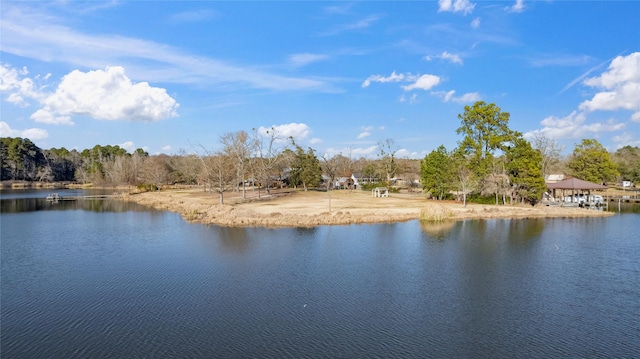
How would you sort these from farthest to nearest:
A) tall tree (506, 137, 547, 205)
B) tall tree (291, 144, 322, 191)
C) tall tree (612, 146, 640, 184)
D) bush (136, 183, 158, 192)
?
bush (136, 183, 158, 192), tall tree (612, 146, 640, 184), tall tree (291, 144, 322, 191), tall tree (506, 137, 547, 205)

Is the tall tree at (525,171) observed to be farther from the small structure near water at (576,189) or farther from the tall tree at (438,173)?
the tall tree at (438,173)

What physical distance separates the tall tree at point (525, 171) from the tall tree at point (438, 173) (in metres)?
6.78

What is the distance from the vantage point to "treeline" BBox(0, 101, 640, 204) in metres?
45.8

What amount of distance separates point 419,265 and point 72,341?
48.7 ft

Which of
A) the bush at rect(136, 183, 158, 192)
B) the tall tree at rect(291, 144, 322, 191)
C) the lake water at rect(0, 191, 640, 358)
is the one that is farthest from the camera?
the bush at rect(136, 183, 158, 192)

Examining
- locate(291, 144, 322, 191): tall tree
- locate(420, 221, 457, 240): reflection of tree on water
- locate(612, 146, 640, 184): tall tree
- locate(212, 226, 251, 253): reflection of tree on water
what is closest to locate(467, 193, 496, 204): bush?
locate(420, 221, 457, 240): reflection of tree on water

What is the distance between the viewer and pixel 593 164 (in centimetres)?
6294

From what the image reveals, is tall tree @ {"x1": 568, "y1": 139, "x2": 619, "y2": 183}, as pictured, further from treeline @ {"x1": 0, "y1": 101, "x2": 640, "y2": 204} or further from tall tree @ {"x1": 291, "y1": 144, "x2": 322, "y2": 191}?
tall tree @ {"x1": 291, "y1": 144, "x2": 322, "y2": 191}

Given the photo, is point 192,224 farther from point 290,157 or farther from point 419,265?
point 290,157

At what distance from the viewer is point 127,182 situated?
85562 millimetres

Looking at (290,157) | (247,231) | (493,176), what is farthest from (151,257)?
(290,157)

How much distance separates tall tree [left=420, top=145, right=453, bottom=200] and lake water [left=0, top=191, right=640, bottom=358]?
20694 millimetres

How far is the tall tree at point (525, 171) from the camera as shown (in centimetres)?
4362

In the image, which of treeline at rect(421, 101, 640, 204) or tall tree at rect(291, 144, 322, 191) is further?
tall tree at rect(291, 144, 322, 191)
